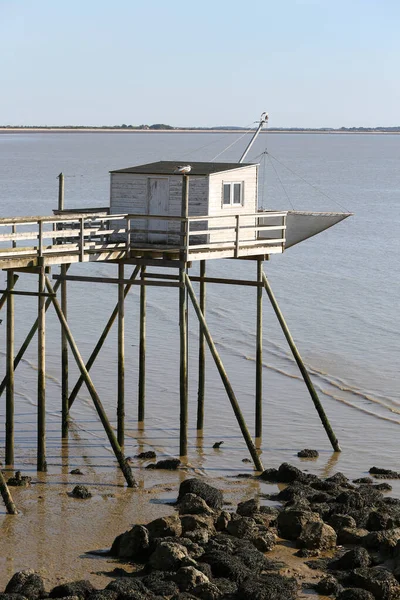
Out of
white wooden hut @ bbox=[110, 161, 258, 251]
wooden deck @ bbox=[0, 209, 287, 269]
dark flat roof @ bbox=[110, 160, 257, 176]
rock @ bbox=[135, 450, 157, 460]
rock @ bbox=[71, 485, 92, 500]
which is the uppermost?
dark flat roof @ bbox=[110, 160, 257, 176]

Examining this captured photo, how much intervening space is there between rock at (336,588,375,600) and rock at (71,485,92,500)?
548 centimetres

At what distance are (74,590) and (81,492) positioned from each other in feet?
15.2

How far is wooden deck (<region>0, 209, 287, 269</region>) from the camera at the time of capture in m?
18.8

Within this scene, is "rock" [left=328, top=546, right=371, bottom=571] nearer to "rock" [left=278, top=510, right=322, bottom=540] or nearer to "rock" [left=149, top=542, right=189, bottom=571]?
"rock" [left=278, top=510, right=322, bottom=540]

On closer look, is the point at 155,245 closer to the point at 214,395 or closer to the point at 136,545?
the point at 214,395

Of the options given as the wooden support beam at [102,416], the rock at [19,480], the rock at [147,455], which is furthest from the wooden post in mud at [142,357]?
the rock at [19,480]

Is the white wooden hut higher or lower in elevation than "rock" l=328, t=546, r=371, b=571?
higher

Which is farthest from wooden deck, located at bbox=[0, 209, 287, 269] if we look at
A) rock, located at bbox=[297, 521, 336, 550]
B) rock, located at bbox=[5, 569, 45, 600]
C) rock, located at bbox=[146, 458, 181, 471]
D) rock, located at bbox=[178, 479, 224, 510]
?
rock, located at bbox=[297, 521, 336, 550]

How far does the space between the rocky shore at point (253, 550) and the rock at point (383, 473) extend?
1.89 meters

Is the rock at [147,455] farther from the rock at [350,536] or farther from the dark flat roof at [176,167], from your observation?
the rock at [350,536]

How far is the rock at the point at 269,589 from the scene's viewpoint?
1395 cm

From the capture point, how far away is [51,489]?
18.8 meters

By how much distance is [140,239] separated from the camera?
21.7 m

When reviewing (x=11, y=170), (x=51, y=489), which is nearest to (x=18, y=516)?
(x=51, y=489)
